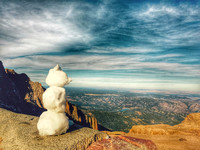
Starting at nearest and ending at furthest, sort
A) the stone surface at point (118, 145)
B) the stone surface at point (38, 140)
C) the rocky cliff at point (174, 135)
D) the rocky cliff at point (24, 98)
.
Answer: the stone surface at point (38, 140) → the stone surface at point (118, 145) → the rocky cliff at point (174, 135) → the rocky cliff at point (24, 98)

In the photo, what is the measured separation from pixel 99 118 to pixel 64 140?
101 meters

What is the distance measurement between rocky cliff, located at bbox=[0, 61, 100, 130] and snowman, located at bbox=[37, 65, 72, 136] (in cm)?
5390

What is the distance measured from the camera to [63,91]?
13258 mm

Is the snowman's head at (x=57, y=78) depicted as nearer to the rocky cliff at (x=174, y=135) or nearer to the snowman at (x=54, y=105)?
the snowman at (x=54, y=105)

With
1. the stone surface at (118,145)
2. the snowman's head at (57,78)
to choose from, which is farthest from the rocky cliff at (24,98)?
the snowman's head at (57,78)

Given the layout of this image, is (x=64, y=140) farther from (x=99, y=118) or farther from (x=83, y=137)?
(x=99, y=118)

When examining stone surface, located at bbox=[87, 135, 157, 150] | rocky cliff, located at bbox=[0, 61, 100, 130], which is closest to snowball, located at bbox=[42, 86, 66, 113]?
stone surface, located at bbox=[87, 135, 157, 150]

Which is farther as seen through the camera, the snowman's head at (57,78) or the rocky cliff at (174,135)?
the rocky cliff at (174,135)

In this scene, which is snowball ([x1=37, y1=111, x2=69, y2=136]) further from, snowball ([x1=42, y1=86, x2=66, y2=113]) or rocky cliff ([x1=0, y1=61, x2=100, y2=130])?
rocky cliff ([x1=0, y1=61, x2=100, y2=130])

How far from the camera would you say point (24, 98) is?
9525 cm

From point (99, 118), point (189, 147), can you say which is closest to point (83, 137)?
point (189, 147)

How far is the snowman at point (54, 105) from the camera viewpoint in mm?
12617

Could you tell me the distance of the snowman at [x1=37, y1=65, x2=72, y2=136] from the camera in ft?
41.4

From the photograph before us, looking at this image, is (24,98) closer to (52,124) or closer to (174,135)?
(52,124)
